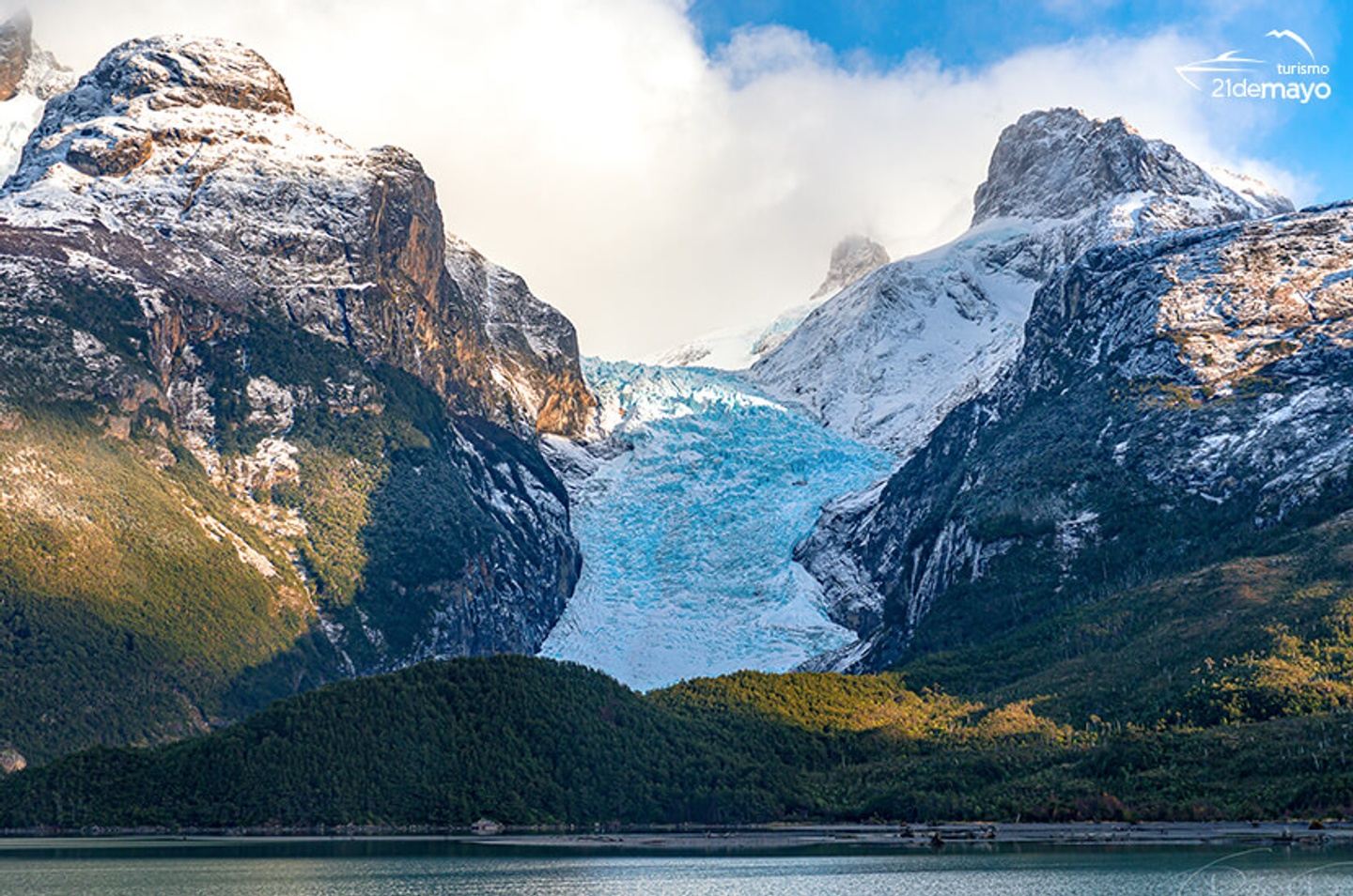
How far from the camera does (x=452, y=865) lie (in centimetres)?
15488

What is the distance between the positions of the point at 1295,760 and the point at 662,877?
68.8 metres

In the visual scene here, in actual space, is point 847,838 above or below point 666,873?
above

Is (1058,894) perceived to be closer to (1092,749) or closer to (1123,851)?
(1123,851)

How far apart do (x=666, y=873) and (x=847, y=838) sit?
4245 cm

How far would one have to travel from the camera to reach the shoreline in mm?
153625

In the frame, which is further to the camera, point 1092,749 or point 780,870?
point 1092,749

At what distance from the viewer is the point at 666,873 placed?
147 m

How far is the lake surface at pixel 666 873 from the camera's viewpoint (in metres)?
123

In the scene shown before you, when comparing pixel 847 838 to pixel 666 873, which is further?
pixel 847 838

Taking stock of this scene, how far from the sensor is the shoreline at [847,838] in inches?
6048

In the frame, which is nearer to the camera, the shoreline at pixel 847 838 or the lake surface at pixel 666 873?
the lake surface at pixel 666 873

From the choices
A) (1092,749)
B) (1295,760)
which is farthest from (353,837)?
(1295,760)

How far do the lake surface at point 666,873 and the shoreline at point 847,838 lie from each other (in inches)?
238

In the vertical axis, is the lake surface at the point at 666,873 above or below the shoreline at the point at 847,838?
below
